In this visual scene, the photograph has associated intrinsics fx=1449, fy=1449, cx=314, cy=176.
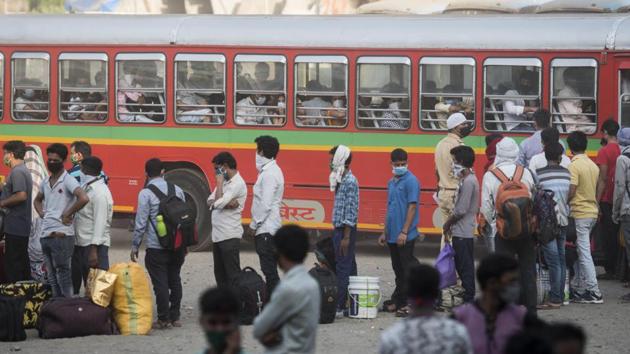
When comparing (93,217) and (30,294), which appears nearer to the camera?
(30,294)

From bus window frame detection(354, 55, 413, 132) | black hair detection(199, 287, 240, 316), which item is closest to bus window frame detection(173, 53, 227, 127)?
bus window frame detection(354, 55, 413, 132)

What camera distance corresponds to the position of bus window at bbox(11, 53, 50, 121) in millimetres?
19859

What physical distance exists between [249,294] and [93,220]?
153 cm

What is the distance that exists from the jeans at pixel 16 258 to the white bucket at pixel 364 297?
313cm

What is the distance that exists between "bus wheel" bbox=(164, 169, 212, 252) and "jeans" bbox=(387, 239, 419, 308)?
574cm

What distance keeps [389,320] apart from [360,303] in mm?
309

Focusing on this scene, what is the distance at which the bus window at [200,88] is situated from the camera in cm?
1912

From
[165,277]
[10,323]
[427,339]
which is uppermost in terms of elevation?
[427,339]

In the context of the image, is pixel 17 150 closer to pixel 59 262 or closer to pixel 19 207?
pixel 19 207

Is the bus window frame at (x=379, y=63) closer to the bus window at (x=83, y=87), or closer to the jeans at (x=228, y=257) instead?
the bus window at (x=83, y=87)

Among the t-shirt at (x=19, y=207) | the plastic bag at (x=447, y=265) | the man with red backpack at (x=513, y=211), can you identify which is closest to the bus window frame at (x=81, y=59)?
the t-shirt at (x=19, y=207)

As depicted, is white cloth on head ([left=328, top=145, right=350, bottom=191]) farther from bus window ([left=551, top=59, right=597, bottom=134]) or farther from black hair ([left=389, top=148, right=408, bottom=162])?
bus window ([left=551, top=59, right=597, bottom=134])

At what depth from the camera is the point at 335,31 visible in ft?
62.0

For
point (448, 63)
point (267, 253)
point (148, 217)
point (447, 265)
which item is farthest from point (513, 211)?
point (448, 63)
